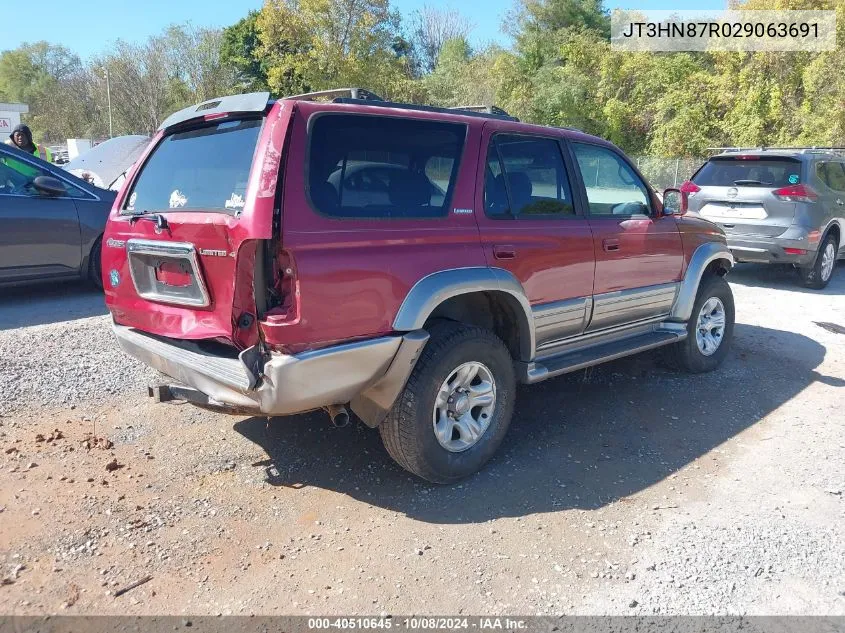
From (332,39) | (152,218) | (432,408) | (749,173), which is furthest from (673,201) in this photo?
(332,39)

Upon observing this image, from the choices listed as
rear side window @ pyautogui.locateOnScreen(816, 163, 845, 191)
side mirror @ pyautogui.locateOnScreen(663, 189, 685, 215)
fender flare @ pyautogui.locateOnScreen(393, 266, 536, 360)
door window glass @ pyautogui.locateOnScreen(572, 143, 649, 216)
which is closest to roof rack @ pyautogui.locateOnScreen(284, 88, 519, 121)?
door window glass @ pyautogui.locateOnScreen(572, 143, 649, 216)

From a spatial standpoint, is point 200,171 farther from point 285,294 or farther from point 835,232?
point 835,232

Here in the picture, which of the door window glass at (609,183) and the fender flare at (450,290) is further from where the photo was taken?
the door window glass at (609,183)

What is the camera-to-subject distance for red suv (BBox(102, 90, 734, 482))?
295cm

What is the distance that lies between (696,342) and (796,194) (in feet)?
15.3

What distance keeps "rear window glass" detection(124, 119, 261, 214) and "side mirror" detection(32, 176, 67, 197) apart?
144 inches

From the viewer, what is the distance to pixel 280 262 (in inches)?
115

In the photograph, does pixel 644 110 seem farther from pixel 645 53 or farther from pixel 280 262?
pixel 280 262

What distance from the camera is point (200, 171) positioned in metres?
3.44

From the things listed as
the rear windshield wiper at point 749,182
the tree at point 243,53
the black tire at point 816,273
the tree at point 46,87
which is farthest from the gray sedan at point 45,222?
the tree at point 46,87

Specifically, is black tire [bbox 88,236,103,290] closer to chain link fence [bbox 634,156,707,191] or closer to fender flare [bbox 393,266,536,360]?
fender flare [bbox 393,266,536,360]

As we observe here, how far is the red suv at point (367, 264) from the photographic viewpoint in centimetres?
295

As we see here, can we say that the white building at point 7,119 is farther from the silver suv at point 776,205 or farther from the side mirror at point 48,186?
the silver suv at point 776,205

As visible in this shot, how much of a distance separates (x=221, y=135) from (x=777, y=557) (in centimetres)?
333
